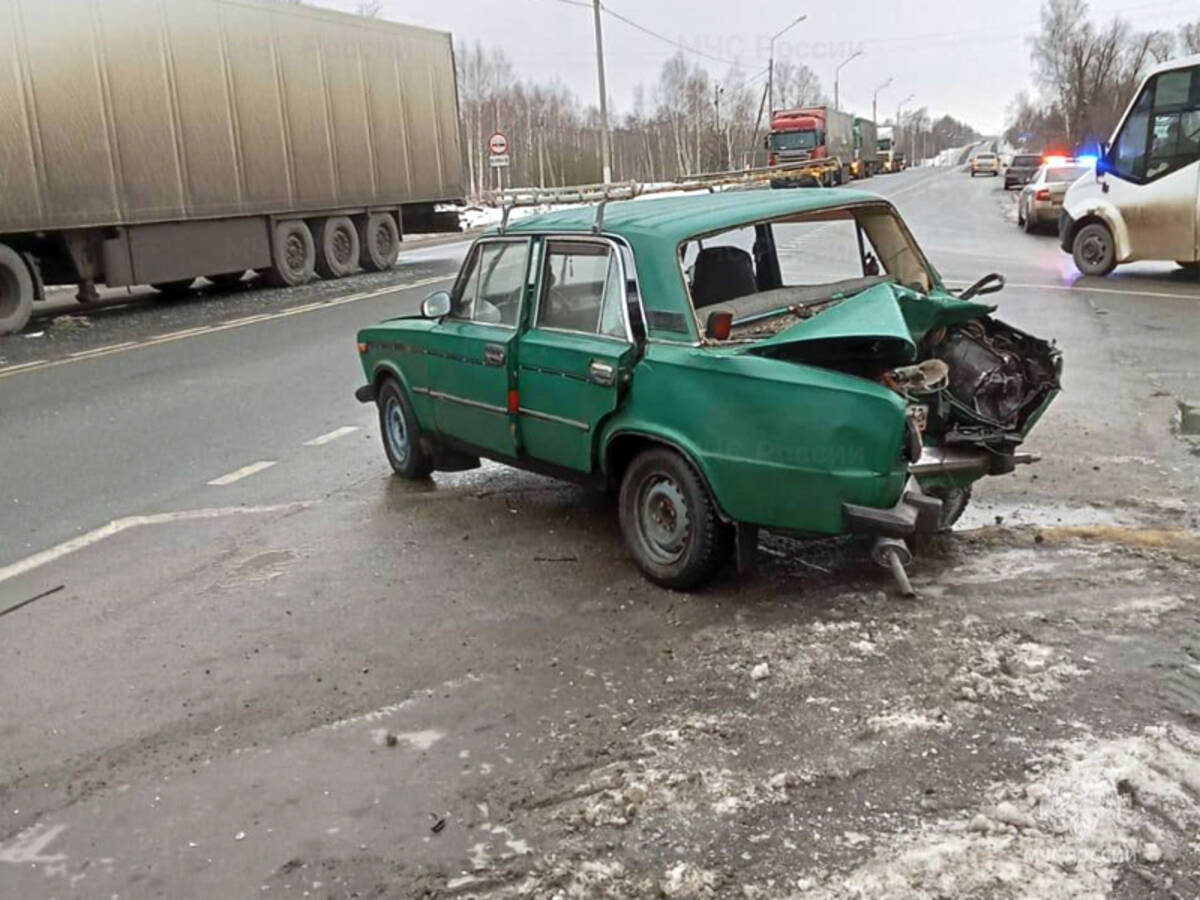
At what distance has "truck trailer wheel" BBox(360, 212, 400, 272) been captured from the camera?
21578 millimetres

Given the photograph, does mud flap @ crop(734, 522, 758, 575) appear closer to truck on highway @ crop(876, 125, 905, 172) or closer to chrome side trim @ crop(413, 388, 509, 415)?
chrome side trim @ crop(413, 388, 509, 415)

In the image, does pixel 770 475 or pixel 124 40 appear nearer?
pixel 770 475

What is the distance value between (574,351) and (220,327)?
10.8 m

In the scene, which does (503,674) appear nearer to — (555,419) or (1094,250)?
(555,419)

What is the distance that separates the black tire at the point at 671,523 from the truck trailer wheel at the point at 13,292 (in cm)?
1278

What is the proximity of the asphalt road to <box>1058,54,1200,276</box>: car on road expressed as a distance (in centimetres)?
894

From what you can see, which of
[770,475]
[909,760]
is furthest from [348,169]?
[909,760]

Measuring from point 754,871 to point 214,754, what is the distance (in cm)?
193

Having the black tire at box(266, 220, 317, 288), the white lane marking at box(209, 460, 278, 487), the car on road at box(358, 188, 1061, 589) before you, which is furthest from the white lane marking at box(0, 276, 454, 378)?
the car on road at box(358, 188, 1061, 589)

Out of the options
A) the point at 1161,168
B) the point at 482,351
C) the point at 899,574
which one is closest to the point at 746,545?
the point at 899,574

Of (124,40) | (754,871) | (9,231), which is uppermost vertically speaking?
(124,40)

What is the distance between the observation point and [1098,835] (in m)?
2.93

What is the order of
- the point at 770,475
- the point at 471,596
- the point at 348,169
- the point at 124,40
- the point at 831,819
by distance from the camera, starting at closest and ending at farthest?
1. the point at 831,819
2. the point at 770,475
3. the point at 471,596
4. the point at 124,40
5. the point at 348,169

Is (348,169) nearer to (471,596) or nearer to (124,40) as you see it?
(124,40)
